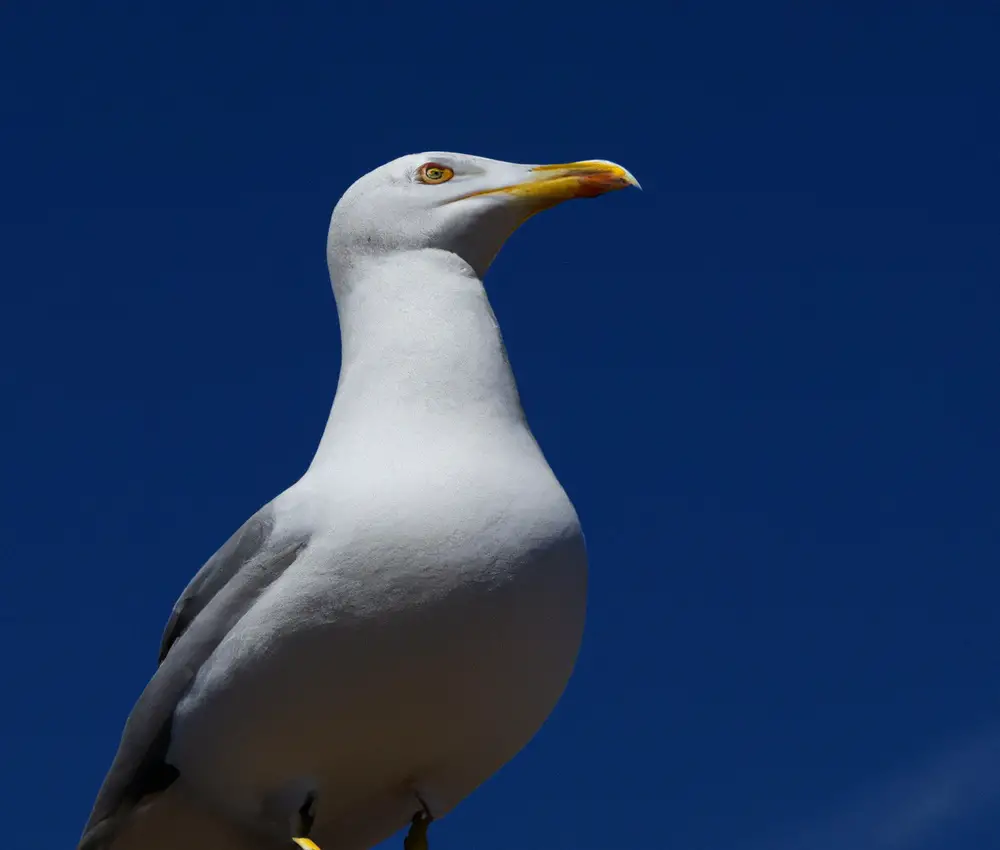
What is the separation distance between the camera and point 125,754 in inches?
232

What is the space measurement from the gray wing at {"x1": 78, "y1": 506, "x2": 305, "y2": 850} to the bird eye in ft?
5.58

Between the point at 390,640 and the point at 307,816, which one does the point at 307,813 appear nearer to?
the point at 307,816

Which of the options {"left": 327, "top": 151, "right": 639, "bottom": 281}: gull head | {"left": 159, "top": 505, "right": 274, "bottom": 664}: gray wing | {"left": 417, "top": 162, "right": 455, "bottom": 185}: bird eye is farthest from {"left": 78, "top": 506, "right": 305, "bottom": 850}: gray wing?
{"left": 417, "top": 162, "right": 455, "bottom": 185}: bird eye

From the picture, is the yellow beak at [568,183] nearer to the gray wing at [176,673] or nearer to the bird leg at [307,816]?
the gray wing at [176,673]

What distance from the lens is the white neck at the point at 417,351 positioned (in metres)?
6.12

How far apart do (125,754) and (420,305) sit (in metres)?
2.15

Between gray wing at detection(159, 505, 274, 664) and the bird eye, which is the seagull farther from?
the bird eye

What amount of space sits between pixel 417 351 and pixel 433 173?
92 cm

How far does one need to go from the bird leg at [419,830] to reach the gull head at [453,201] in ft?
7.51

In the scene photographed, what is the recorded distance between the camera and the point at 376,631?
552cm

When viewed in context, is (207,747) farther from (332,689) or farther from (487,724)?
(487,724)

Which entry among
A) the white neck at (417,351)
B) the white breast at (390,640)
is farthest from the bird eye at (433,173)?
the white breast at (390,640)

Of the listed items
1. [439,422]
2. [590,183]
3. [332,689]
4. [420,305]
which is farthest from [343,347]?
[332,689]

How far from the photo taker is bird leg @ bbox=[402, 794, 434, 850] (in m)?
6.02
